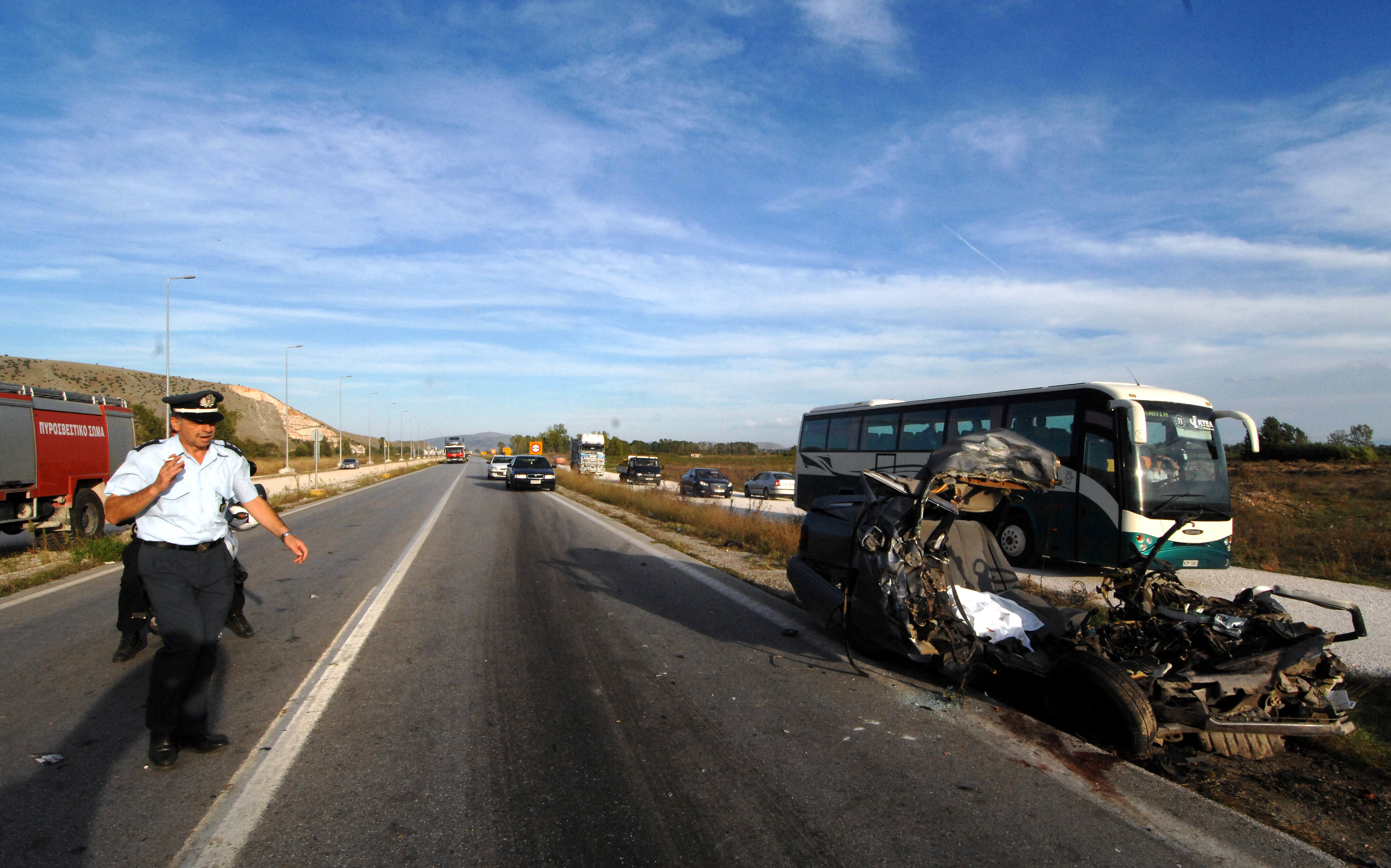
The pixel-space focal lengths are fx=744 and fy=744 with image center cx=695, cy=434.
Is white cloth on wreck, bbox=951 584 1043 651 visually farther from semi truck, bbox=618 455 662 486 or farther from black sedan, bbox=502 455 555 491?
semi truck, bbox=618 455 662 486

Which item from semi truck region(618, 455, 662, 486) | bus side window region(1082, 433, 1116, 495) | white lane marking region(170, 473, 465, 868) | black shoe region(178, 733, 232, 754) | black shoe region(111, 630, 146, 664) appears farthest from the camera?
semi truck region(618, 455, 662, 486)

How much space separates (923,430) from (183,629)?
14.6 meters

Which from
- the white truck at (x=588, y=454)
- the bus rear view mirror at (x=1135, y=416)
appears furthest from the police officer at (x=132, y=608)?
the white truck at (x=588, y=454)

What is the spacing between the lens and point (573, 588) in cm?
944

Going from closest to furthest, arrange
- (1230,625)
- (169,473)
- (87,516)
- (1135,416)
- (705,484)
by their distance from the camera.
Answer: (169,473) < (1230,625) < (1135,416) < (87,516) < (705,484)

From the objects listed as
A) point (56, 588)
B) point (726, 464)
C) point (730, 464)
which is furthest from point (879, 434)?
point (726, 464)

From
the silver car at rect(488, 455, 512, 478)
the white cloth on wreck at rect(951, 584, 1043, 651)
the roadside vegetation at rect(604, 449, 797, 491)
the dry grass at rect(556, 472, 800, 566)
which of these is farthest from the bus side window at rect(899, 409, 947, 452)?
the silver car at rect(488, 455, 512, 478)

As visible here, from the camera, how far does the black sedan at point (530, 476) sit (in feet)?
113

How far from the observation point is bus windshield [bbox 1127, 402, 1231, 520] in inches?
447

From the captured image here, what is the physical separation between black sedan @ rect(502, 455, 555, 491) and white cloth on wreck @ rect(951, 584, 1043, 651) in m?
30.1

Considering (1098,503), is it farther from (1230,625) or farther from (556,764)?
(556,764)

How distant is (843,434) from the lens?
1966 cm

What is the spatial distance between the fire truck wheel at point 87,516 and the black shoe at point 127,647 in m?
10.3

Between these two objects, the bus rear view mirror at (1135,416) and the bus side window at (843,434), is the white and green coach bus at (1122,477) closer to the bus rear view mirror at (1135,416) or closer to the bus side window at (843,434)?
the bus rear view mirror at (1135,416)
